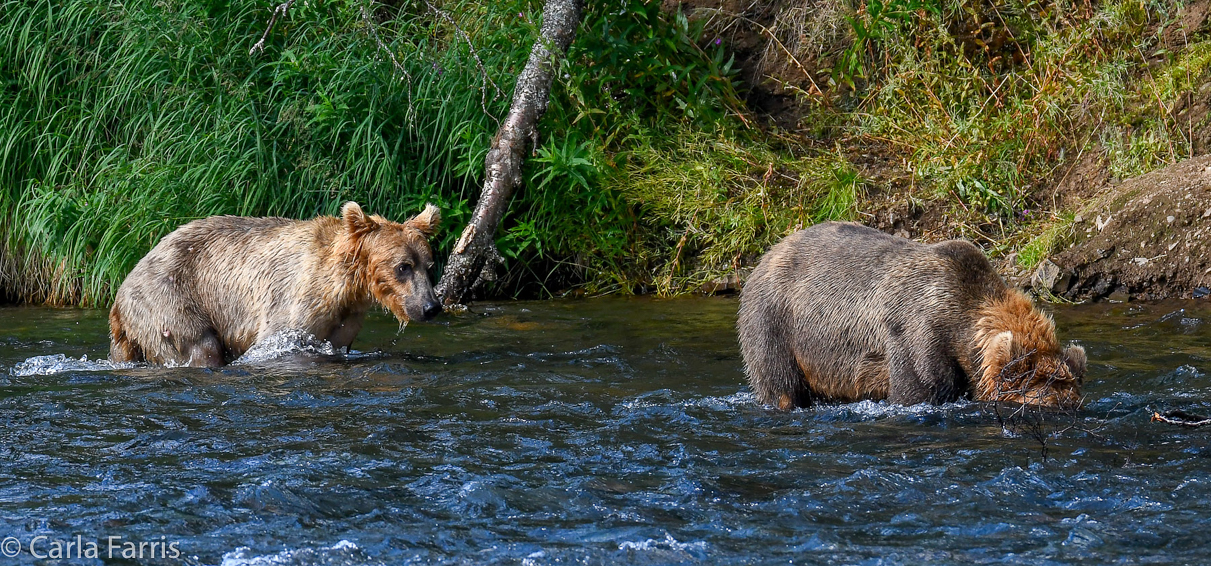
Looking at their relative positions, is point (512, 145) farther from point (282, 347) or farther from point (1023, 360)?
point (1023, 360)

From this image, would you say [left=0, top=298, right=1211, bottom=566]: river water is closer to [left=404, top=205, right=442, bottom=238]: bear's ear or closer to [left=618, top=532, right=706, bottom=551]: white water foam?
[left=618, top=532, right=706, bottom=551]: white water foam

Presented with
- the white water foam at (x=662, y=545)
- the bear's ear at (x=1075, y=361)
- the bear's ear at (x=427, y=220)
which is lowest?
the white water foam at (x=662, y=545)

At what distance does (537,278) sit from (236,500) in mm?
6144

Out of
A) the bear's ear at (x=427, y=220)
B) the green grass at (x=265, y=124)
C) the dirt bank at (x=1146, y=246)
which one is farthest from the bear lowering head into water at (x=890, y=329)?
the green grass at (x=265, y=124)

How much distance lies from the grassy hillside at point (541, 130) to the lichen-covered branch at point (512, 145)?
0.87 ft

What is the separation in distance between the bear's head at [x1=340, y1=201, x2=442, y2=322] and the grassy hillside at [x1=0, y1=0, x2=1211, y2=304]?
2.19 meters

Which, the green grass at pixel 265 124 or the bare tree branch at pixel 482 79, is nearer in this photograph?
the bare tree branch at pixel 482 79

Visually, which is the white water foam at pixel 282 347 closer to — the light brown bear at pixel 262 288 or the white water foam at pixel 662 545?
the light brown bear at pixel 262 288

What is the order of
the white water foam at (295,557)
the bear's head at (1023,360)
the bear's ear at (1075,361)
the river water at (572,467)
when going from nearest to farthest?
the white water foam at (295,557), the river water at (572,467), the bear's head at (1023,360), the bear's ear at (1075,361)

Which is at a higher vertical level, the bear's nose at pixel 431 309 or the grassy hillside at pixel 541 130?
the grassy hillside at pixel 541 130

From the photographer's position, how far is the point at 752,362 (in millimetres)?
6074

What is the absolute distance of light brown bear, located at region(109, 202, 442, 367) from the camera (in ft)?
24.7

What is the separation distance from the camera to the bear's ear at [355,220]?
7.61 m

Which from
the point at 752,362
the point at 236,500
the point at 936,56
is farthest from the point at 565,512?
the point at 936,56
